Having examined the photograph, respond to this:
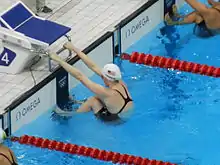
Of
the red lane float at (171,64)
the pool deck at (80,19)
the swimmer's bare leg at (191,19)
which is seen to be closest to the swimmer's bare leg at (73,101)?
the pool deck at (80,19)

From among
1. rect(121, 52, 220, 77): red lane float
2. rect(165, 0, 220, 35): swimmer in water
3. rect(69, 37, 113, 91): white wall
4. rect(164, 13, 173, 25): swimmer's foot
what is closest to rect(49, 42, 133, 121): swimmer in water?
rect(69, 37, 113, 91): white wall

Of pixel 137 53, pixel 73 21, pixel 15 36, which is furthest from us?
pixel 73 21

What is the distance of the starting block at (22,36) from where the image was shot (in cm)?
823

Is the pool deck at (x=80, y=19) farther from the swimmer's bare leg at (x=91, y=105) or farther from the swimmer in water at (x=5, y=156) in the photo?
the swimmer in water at (x=5, y=156)

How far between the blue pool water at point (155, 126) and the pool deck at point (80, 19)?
375 millimetres

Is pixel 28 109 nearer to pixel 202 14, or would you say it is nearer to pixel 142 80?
pixel 142 80

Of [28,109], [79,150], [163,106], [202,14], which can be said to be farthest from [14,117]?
[202,14]

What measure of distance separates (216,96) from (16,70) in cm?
182

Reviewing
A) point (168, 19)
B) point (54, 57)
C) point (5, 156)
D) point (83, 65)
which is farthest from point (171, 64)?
point (5, 156)

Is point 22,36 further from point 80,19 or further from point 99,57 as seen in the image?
point 80,19

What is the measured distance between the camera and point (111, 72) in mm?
7762

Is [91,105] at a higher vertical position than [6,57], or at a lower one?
lower

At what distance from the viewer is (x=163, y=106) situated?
28.1 ft

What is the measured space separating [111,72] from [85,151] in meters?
0.69
